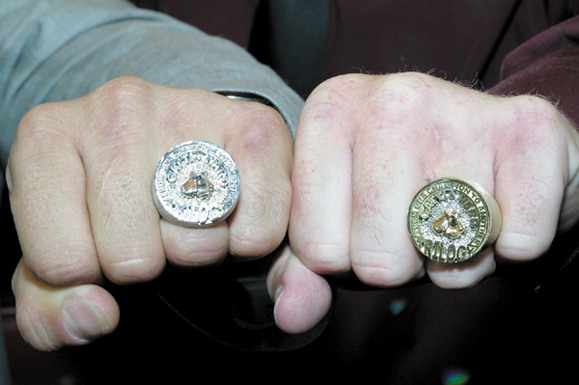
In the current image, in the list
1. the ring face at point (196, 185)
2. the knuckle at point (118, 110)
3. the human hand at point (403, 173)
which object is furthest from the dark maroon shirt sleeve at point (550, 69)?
the knuckle at point (118, 110)

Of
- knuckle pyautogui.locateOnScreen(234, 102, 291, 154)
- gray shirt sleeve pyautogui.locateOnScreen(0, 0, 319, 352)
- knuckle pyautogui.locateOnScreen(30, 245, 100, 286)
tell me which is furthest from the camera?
gray shirt sleeve pyautogui.locateOnScreen(0, 0, 319, 352)

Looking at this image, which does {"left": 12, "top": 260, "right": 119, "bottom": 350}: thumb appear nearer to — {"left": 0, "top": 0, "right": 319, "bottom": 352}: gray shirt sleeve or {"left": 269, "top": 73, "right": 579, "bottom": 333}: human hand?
{"left": 269, "top": 73, "right": 579, "bottom": 333}: human hand

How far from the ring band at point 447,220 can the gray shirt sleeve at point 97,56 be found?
0.50 m

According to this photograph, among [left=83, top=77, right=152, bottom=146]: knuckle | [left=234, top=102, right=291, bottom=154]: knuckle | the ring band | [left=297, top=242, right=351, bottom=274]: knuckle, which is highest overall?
[left=83, top=77, right=152, bottom=146]: knuckle

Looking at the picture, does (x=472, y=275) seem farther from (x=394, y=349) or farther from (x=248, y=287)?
(x=394, y=349)

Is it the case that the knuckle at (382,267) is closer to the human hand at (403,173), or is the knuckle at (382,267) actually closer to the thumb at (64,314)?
the human hand at (403,173)

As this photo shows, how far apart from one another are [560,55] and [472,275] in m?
0.82

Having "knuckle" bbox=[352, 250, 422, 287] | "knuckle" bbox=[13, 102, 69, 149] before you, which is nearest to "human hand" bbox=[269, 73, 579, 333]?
"knuckle" bbox=[352, 250, 422, 287]

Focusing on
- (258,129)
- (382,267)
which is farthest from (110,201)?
(382,267)

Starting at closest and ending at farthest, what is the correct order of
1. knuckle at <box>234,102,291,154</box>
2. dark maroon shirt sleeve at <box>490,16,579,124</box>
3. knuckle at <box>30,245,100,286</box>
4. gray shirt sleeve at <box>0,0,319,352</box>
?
knuckle at <box>30,245,100,286</box>
knuckle at <box>234,102,291,154</box>
dark maroon shirt sleeve at <box>490,16,579,124</box>
gray shirt sleeve at <box>0,0,319,352</box>

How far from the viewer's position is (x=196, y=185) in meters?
0.64

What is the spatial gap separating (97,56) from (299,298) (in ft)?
3.35

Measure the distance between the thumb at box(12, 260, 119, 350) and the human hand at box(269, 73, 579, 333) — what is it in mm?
298

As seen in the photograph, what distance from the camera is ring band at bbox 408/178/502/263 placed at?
0.62m
